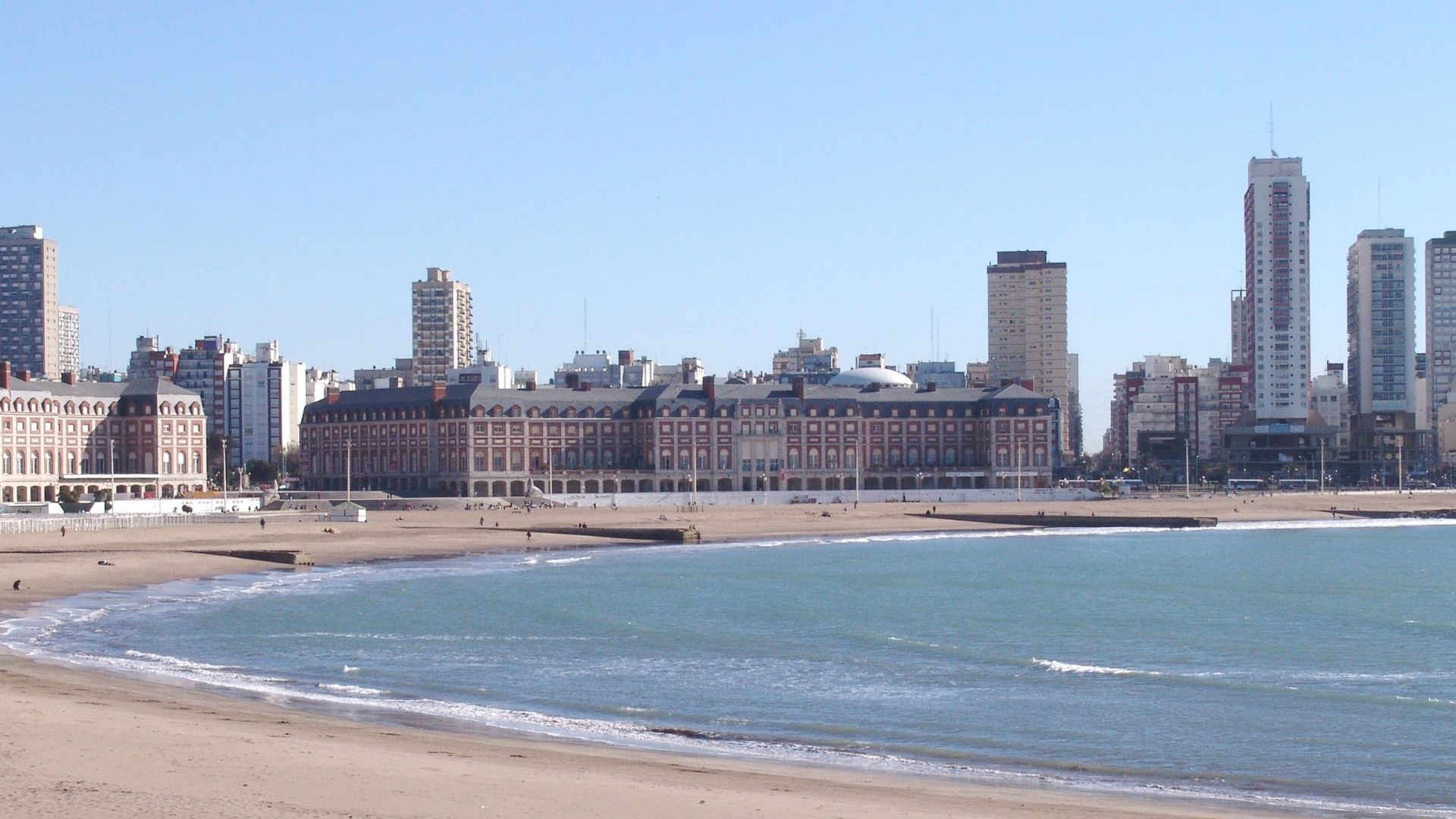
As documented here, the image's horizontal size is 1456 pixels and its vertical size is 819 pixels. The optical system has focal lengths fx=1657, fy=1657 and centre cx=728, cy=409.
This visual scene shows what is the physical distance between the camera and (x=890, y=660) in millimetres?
41812

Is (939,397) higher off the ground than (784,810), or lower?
higher

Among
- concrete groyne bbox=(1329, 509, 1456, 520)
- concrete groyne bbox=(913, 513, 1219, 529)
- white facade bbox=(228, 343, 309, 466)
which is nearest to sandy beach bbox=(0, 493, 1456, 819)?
concrete groyne bbox=(913, 513, 1219, 529)

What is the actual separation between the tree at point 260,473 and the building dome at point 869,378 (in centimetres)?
5654

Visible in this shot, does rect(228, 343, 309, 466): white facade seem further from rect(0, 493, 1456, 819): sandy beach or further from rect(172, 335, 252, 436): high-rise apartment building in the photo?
rect(0, 493, 1456, 819): sandy beach

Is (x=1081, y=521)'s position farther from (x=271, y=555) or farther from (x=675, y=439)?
(x=271, y=555)

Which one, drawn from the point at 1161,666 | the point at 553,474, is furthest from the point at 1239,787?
the point at 553,474

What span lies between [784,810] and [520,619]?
29476 mm

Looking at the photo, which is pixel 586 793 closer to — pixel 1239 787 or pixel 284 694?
pixel 1239 787

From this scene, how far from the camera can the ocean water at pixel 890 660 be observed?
94.6ft

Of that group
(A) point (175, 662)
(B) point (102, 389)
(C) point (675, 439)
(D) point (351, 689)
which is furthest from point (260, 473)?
(D) point (351, 689)

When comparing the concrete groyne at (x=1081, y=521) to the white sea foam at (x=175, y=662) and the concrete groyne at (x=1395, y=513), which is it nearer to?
the concrete groyne at (x=1395, y=513)

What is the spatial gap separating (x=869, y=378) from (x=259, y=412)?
69387 millimetres

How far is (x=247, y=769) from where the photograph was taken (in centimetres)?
2302

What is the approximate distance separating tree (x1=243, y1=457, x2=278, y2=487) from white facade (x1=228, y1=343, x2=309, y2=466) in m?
17.2
